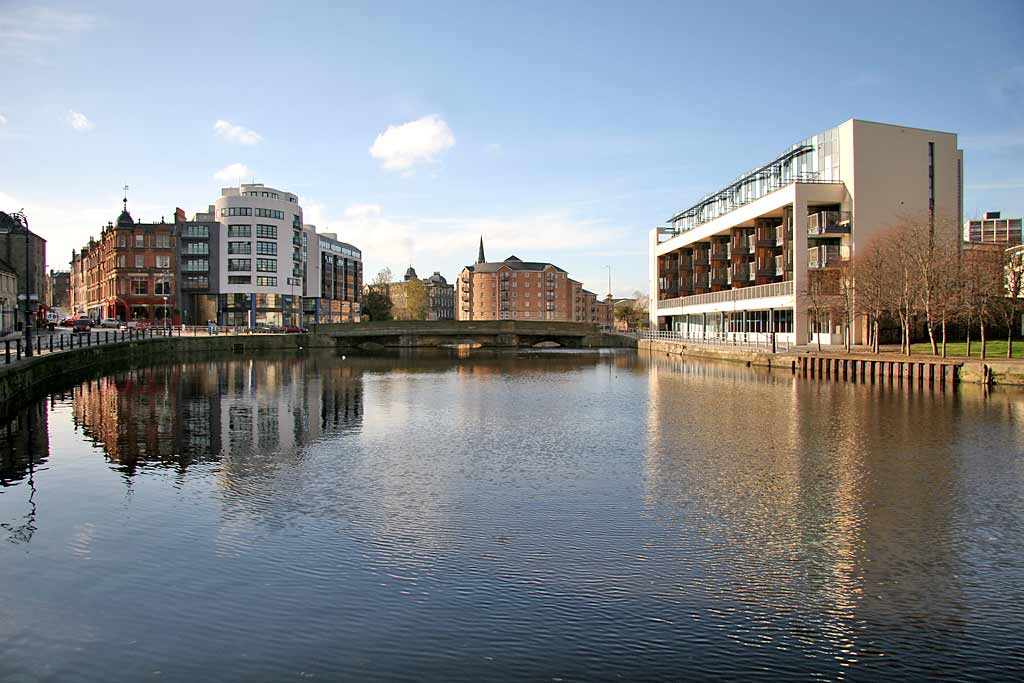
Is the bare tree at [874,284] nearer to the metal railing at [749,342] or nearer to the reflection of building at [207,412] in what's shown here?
the metal railing at [749,342]

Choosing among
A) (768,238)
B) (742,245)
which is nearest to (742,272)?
(742,245)

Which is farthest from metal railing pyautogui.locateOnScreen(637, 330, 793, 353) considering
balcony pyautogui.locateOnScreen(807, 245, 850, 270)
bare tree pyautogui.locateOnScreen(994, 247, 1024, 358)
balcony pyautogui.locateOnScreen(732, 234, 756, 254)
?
bare tree pyautogui.locateOnScreen(994, 247, 1024, 358)

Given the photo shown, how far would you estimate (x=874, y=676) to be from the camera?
339 inches

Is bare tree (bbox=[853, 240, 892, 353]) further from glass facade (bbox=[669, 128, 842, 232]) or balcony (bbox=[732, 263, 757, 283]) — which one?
balcony (bbox=[732, 263, 757, 283])

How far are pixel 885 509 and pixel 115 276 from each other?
11261 cm

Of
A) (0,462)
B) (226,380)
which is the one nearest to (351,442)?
(0,462)

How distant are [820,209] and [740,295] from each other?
12125 mm

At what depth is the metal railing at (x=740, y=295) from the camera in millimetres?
63900

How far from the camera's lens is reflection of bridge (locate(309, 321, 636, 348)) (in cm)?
9631

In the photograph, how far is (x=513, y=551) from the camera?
12.7 m

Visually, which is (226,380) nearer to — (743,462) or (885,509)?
(743,462)

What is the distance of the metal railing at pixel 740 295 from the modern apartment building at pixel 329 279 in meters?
57.6

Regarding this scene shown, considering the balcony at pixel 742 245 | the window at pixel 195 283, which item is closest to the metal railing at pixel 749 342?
the balcony at pixel 742 245

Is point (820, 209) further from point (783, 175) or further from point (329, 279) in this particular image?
point (329, 279)
